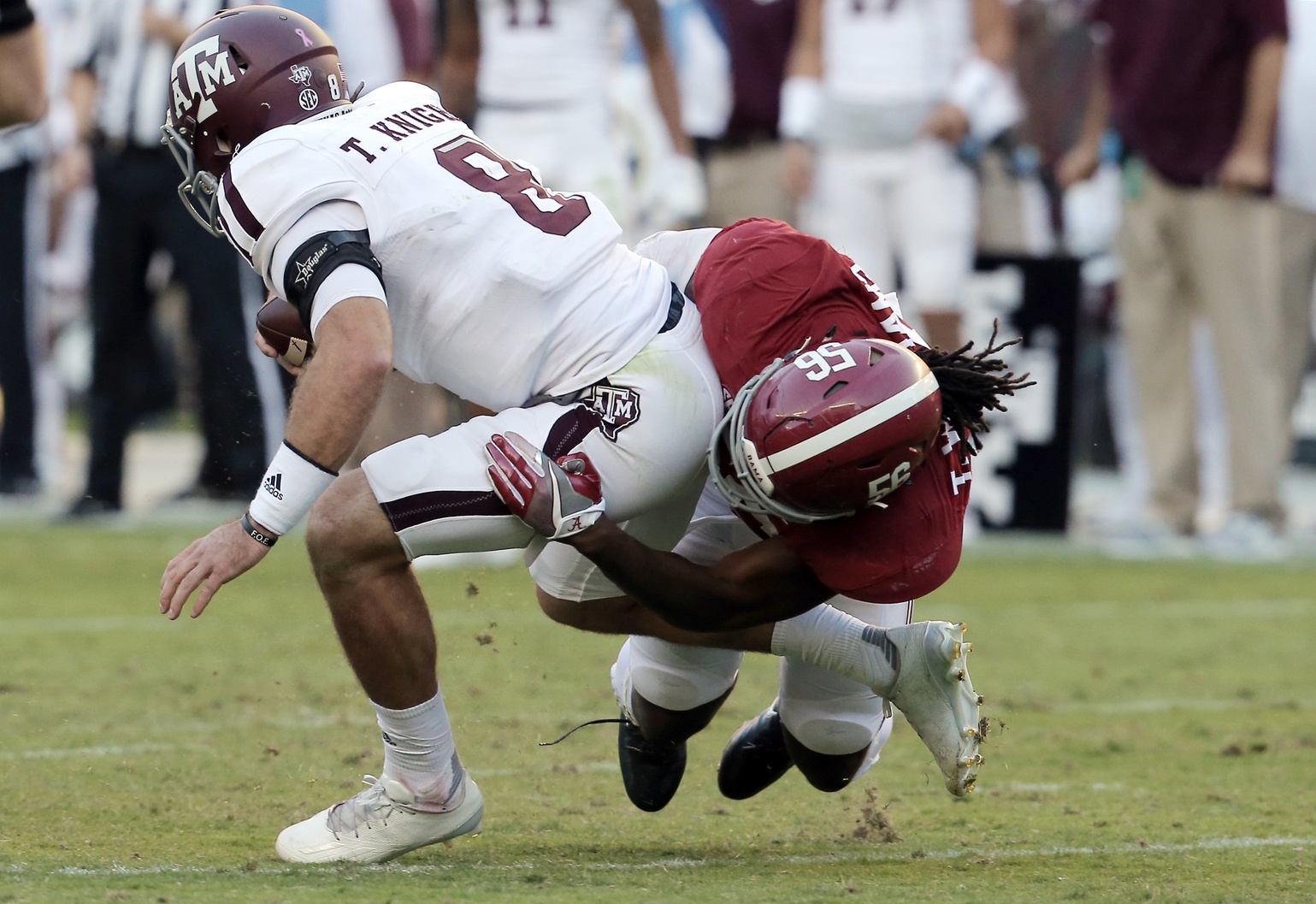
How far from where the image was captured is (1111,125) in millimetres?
9477

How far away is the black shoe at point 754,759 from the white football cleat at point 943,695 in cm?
44

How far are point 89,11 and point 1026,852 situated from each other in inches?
259

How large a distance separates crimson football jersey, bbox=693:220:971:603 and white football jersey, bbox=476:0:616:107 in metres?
4.14

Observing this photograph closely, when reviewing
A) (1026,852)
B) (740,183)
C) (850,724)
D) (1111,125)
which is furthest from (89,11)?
(1026,852)

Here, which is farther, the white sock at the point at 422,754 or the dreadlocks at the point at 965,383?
the dreadlocks at the point at 965,383

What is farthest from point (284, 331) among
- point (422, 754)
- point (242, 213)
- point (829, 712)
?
point (829, 712)

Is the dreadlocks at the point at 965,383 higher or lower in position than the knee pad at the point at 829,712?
higher

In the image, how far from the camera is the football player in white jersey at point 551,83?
26.0 feet

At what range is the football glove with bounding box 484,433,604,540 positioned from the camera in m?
3.52

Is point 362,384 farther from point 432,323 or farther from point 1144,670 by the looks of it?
point 1144,670

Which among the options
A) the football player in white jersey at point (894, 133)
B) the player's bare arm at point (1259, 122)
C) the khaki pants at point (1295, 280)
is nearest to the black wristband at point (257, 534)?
the football player in white jersey at point (894, 133)

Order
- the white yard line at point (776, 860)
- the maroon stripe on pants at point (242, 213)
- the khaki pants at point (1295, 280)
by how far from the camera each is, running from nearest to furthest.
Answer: the white yard line at point (776, 860) → the maroon stripe on pants at point (242, 213) → the khaki pants at point (1295, 280)

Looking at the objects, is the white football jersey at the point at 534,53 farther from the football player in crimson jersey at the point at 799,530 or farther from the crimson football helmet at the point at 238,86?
the crimson football helmet at the point at 238,86

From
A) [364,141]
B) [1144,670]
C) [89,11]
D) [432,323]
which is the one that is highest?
[364,141]
